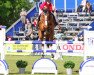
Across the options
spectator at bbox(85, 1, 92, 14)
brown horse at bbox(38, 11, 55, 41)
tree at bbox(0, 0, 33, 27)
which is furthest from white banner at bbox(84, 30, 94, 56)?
tree at bbox(0, 0, 33, 27)

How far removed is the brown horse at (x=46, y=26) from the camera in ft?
46.8

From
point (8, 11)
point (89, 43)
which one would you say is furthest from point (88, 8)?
point (8, 11)

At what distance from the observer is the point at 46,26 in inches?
575

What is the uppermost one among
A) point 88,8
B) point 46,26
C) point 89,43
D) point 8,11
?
point 8,11

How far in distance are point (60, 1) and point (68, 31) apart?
267 inches

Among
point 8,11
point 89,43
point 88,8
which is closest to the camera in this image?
point 89,43

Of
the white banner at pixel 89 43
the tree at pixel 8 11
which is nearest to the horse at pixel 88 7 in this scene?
the white banner at pixel 89 43

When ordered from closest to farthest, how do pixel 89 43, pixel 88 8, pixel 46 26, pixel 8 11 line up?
pixel 89 43 < pixel 46 26 < pixel 88 8 < pixel 8 11

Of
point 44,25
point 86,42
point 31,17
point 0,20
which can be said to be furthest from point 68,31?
point 0,20

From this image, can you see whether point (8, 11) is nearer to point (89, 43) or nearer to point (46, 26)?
point (46, 26)

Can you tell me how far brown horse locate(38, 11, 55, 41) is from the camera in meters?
14.3

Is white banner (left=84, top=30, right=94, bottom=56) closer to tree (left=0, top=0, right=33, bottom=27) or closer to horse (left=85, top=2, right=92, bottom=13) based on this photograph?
horse (left=85, top=2, right=92, bottom=13)

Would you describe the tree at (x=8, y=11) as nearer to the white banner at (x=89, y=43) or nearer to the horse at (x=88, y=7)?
the horse at (x=88, y=7)

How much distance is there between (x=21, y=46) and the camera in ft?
43.3
